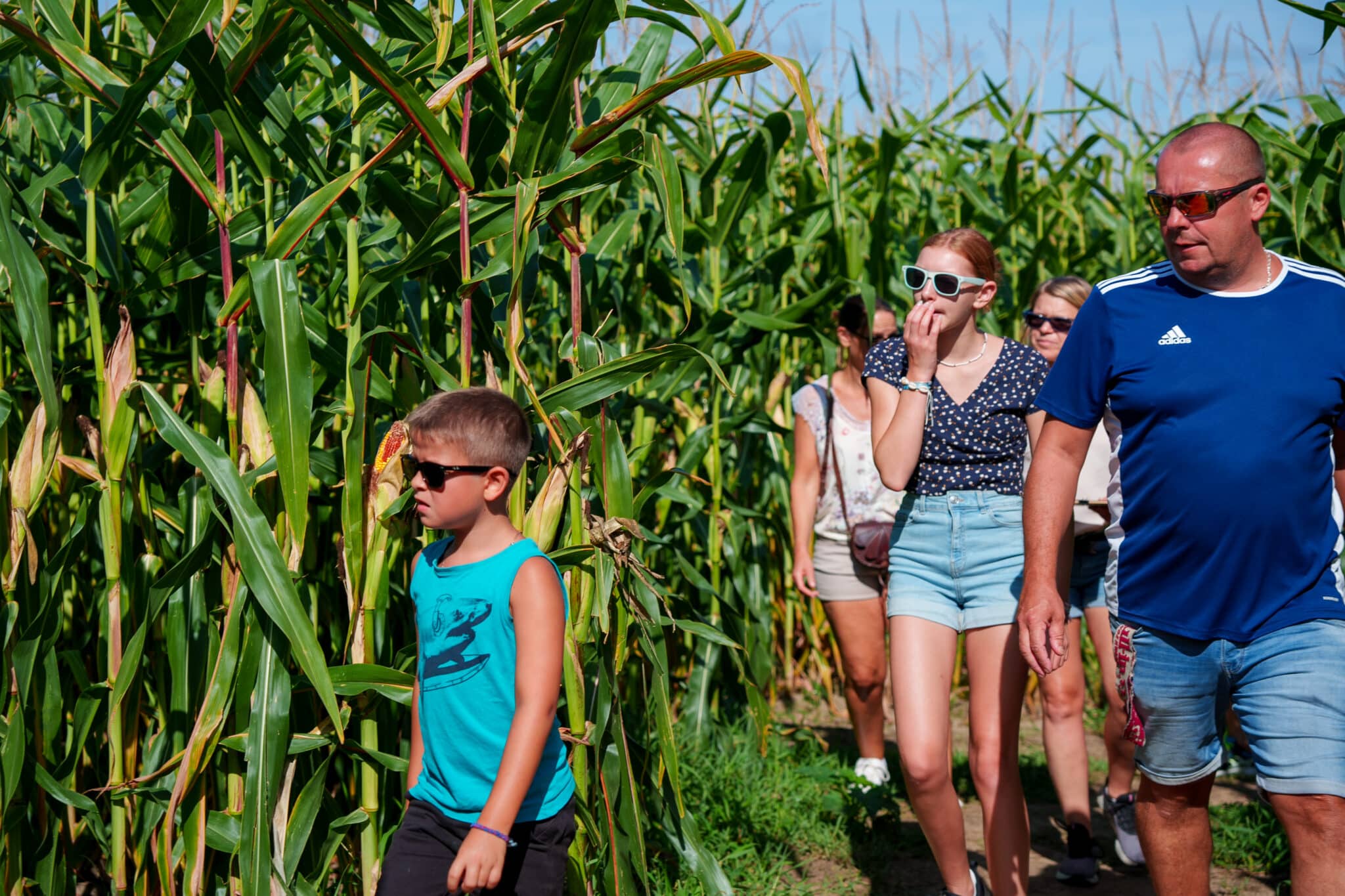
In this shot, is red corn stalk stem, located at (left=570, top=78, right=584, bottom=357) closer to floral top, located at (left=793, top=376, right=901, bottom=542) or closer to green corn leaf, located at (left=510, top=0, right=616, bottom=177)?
green corn leaf, located at (left=510, top=0, right=616, bottom=177)

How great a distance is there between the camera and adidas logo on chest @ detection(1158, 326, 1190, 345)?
2.56m

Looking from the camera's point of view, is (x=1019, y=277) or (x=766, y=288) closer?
(x=766, y=288)

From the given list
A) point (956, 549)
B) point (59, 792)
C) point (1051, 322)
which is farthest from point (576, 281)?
point (1051, 322)

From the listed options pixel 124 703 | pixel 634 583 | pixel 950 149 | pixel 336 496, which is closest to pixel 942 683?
pixel 634 583

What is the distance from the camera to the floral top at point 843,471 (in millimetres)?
4434

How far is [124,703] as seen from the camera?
281cm

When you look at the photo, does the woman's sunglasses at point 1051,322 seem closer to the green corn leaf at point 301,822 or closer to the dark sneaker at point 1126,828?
the dark sneaker at point 1126,828

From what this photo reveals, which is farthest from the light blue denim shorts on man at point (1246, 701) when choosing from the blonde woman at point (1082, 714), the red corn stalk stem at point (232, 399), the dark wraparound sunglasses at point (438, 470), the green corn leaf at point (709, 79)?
the red corn stalk stem at point (232, 399)

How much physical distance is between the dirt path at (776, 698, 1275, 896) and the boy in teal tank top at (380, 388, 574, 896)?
178 centimetres

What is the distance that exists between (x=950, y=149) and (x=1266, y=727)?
16.3 ft

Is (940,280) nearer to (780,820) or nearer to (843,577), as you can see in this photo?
(843,577)

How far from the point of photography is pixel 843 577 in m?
4.50

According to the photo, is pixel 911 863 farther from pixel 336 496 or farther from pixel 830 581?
pixel 336 496

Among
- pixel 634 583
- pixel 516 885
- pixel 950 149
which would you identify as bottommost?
pixel 516 885
